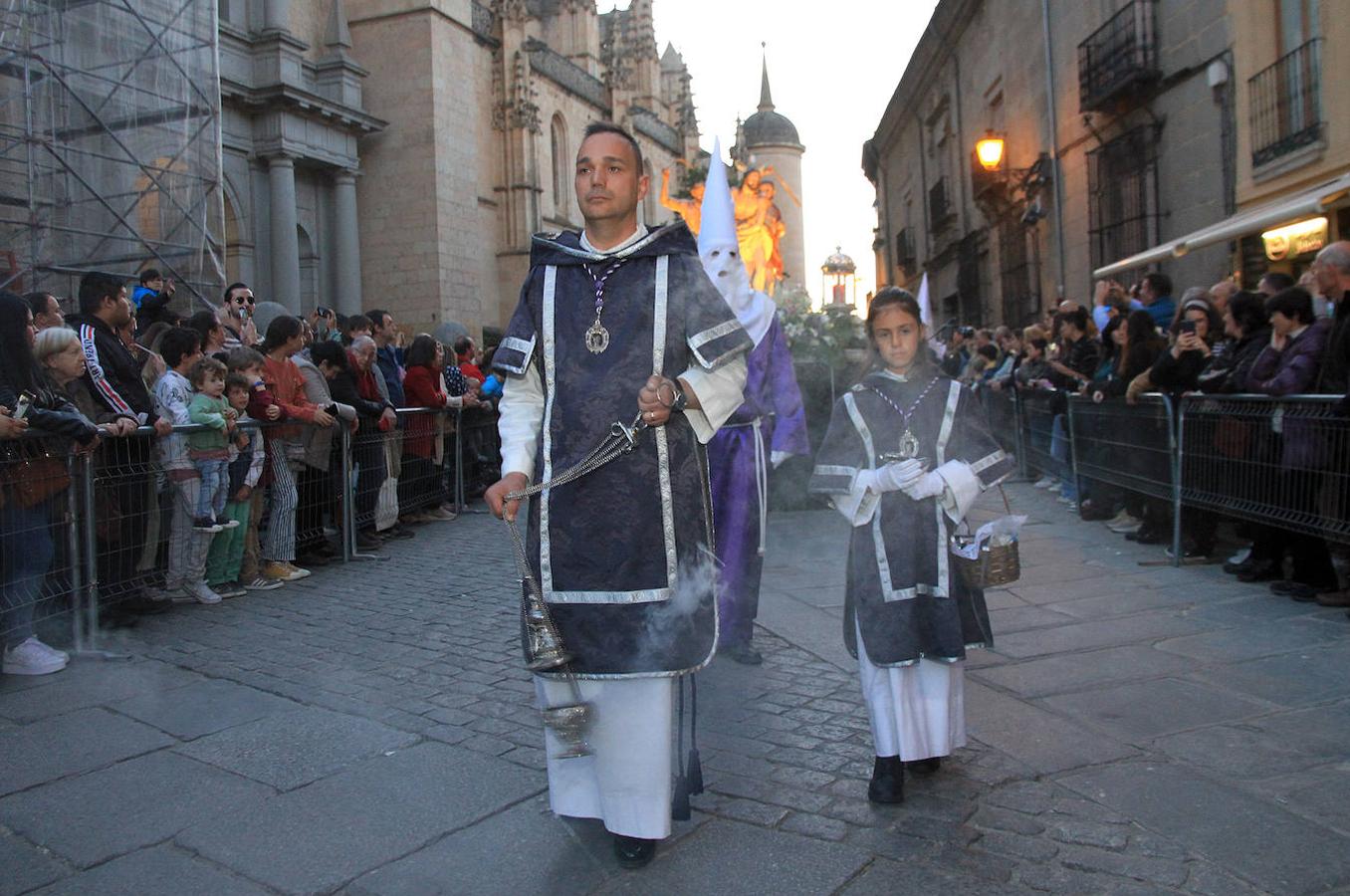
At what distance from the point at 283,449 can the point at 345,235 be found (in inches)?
705

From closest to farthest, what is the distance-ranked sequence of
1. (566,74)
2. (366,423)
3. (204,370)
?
(204,370) → (366,423) → (566,74)

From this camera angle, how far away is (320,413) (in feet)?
24.7

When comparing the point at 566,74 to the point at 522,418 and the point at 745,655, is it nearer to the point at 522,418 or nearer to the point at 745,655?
the point at 745,655

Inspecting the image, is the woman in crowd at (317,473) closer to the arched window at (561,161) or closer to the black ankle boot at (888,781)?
the black ankle boot at (888,781)

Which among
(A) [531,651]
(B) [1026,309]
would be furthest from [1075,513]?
(B) [1026,309]

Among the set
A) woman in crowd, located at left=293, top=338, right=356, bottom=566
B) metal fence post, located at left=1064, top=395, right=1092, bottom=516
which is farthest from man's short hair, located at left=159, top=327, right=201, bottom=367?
metal fence post, located at left=1064, top=395, right=1092, bottom=516

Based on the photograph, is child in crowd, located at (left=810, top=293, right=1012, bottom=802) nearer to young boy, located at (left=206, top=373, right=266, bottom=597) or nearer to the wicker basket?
the wicker basket

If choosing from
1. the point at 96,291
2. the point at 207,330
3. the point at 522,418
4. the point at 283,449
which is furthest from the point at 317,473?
the point at 522,418

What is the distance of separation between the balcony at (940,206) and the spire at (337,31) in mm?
14557

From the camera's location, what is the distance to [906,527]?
346 cm

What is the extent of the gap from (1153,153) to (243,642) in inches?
500

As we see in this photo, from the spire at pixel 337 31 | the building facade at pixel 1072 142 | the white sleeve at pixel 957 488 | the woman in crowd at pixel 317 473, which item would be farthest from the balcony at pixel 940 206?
the white sleeve at pixel 957 488

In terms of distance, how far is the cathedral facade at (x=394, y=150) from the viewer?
21344 millimetres

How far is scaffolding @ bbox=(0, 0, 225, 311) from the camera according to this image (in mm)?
13398
